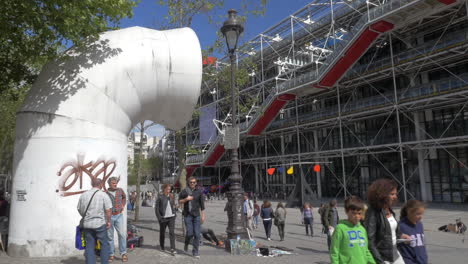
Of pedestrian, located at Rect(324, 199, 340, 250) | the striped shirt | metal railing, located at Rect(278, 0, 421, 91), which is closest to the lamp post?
pedestrian, located at Rect(324, 199, 340, 250)

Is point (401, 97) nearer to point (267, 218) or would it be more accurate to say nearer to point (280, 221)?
point (280, 221)

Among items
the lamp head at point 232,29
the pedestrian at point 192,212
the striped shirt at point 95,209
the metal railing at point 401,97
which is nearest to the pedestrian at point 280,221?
the pedestrian at point 192,212

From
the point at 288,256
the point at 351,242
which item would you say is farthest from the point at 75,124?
the point at 351,242

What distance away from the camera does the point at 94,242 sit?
5516mm

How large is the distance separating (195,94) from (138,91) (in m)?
1.38

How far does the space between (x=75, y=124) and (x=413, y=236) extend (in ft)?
19.8

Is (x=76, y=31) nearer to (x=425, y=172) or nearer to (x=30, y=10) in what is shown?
(x=30, y=10)

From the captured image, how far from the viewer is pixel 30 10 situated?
22.0ft

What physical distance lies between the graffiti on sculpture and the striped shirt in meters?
1.53

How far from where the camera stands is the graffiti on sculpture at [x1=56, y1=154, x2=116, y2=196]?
6977 mm

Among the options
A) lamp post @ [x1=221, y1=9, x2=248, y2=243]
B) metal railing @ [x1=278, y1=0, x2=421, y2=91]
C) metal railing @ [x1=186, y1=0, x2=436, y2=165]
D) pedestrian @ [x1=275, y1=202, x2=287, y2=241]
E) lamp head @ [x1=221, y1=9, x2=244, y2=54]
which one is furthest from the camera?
metal railing @ [x1=186, y1=0, x2=436, y2=165]

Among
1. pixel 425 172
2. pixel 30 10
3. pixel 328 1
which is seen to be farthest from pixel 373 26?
pixel 30 10

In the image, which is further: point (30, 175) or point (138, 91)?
point (138, 91)

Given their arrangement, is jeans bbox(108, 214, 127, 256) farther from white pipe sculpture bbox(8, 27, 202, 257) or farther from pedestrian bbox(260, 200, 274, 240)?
pedestrian bbox(260, 200, 274, 240)
